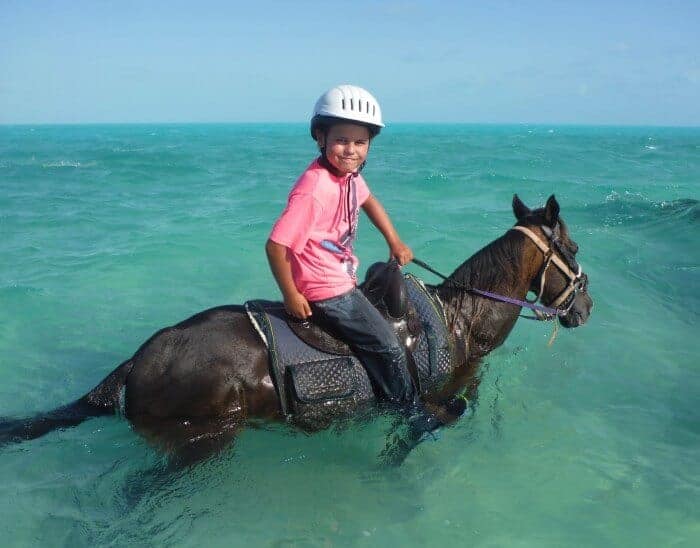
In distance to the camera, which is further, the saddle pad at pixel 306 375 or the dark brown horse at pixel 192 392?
the saddle pad at pixel 306 375

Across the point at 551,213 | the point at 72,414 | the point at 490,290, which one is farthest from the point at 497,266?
the point at 72,414

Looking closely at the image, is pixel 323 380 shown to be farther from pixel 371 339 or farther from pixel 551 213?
pixel 551 213

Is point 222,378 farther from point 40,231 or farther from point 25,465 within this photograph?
Answer: point 40,231

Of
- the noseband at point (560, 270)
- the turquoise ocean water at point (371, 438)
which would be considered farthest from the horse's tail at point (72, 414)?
the noseband at point (560, 270)

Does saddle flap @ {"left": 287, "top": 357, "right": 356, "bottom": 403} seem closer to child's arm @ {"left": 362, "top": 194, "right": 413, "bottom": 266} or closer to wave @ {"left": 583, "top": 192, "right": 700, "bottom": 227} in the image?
child's arm @ {"left": 362, "top": 194, "right": 413, "bottom": 266}

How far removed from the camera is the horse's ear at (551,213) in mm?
4293

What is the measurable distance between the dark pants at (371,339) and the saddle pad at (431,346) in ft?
0.71

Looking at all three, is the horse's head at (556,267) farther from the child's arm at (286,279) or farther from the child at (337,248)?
the child's arm at (286,279)

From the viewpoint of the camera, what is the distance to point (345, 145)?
3627mm

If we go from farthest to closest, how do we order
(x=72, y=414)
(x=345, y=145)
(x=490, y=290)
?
(x=490, y=290) → (x=72, y=414) → (x=345, y=145)

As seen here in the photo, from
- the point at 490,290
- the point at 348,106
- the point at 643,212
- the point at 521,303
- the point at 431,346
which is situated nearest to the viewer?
the point at 348,106

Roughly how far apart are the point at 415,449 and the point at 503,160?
34.1 meters

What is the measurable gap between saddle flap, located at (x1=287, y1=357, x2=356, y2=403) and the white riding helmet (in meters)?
1.65

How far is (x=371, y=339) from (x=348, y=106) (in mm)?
1549
